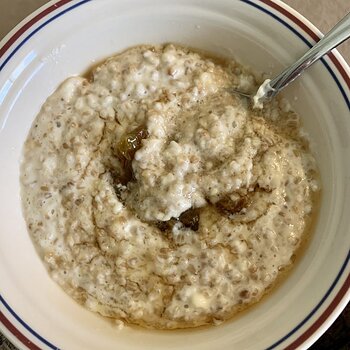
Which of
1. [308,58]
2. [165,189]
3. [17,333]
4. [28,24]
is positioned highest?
[28,24]

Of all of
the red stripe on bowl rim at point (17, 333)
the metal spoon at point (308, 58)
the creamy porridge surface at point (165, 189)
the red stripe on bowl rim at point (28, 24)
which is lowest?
the red stripe on bowl rim at point (17, 333)

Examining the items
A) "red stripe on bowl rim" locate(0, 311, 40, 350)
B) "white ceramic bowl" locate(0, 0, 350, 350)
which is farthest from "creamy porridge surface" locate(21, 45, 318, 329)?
"red stripe on bowl rim" locate(0, 311, 40, 350)

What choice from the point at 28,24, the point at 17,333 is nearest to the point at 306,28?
the point at 28,24

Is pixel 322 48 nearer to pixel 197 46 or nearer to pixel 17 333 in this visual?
pixel 197 46

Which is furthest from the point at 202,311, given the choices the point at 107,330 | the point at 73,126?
the point at 73,126

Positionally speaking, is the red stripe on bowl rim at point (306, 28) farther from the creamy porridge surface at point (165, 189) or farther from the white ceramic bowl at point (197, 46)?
the creamy porridge surface at point (165, 189)

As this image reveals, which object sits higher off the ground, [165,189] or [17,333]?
[165,189]

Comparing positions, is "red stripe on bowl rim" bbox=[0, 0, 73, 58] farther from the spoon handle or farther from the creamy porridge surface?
the spoon handle

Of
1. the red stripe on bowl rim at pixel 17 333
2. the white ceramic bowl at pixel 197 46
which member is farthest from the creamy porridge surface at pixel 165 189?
the red stripe on bowl rim at pixel 17 333
